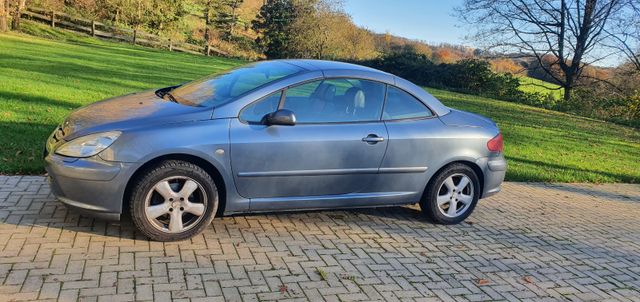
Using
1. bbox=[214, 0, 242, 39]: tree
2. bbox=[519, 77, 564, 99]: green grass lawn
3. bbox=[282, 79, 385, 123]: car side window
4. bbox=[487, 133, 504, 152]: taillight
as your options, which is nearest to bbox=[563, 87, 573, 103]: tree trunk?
bbox=[519, 77, 564, 99]: green grass lawn

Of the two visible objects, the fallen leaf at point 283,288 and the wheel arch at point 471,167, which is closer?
the fallen leaf at point 283,288

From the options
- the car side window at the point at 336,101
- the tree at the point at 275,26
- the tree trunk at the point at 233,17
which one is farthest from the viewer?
the tree trunk at the point at 233,17

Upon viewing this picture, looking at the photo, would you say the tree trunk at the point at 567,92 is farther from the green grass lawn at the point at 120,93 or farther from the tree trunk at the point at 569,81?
the green grass lawn at the point at 120,93

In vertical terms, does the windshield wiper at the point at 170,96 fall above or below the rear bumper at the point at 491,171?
above

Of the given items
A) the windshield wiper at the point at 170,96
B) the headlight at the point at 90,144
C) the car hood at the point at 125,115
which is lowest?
the headlight at the point at 90,144

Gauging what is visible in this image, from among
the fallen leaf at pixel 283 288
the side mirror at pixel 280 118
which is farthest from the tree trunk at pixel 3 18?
the fallen leaf at pixel 283 288

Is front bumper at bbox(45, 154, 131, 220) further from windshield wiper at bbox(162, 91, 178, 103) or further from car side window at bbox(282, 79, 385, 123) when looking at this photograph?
car side window at bbox(282, 79, 385, 123)

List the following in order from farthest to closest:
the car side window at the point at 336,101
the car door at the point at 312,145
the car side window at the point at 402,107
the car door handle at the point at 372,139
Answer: the car side window at the point at 402,107
the car door handle at the point at 372,139
the car side window at the point at 336,101
the car door at the point at 312,145

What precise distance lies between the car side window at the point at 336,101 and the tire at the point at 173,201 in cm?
102

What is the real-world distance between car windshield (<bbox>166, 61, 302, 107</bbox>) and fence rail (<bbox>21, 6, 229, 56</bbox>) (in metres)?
34.9

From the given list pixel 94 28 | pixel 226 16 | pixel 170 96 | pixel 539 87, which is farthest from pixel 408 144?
pixel 226 16

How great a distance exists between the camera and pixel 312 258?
4410mm

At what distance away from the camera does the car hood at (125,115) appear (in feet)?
13.9

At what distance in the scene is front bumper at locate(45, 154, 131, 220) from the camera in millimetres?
4078
